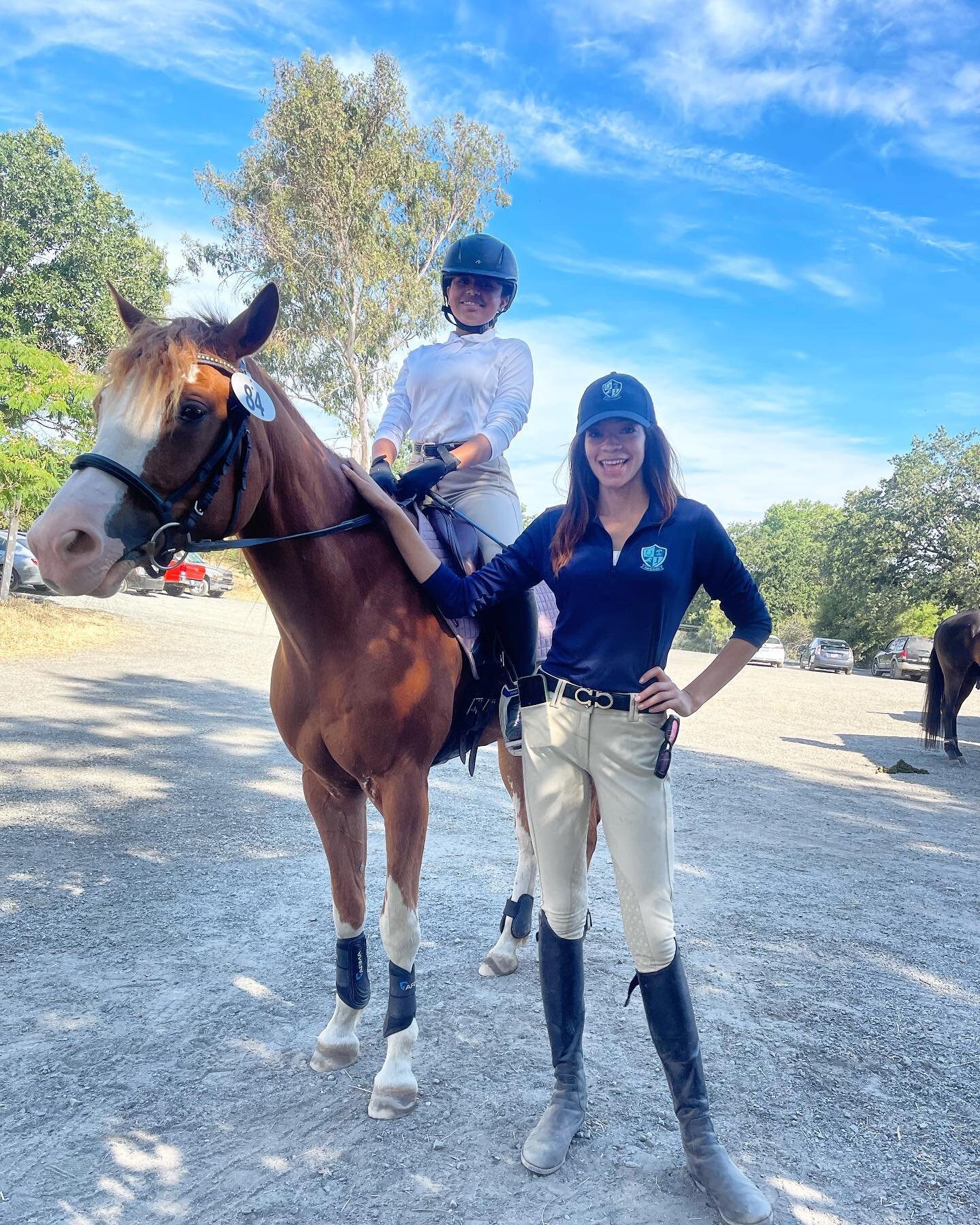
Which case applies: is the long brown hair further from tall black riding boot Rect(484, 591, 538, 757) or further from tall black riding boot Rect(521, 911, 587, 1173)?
tall black riding boot Rect(521, 911, 587, 1173)

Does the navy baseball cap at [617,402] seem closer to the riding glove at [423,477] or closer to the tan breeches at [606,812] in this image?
the riding glove at [423,477]

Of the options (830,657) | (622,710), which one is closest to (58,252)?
(622,710)

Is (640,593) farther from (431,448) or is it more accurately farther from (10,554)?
(10,554)

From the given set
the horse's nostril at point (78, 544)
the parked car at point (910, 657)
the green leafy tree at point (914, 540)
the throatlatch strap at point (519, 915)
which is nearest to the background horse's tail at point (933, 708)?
the throatlatch strap at point (519, 915)

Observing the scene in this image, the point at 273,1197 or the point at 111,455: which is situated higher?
the point at 111,455

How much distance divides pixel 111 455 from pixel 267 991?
96.0 inches

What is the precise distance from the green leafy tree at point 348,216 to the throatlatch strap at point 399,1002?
20.3 m

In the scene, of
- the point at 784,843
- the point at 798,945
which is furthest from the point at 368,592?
the point at 784,843

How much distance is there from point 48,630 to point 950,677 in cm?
1544

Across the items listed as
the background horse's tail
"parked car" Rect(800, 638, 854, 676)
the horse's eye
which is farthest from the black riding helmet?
"parked car" Rect(800, 638, 854, 676)

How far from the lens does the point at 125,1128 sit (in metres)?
2.46

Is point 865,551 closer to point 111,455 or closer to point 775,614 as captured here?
point 775,614

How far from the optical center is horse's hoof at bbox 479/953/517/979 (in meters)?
3.71

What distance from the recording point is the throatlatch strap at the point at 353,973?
2.97m
